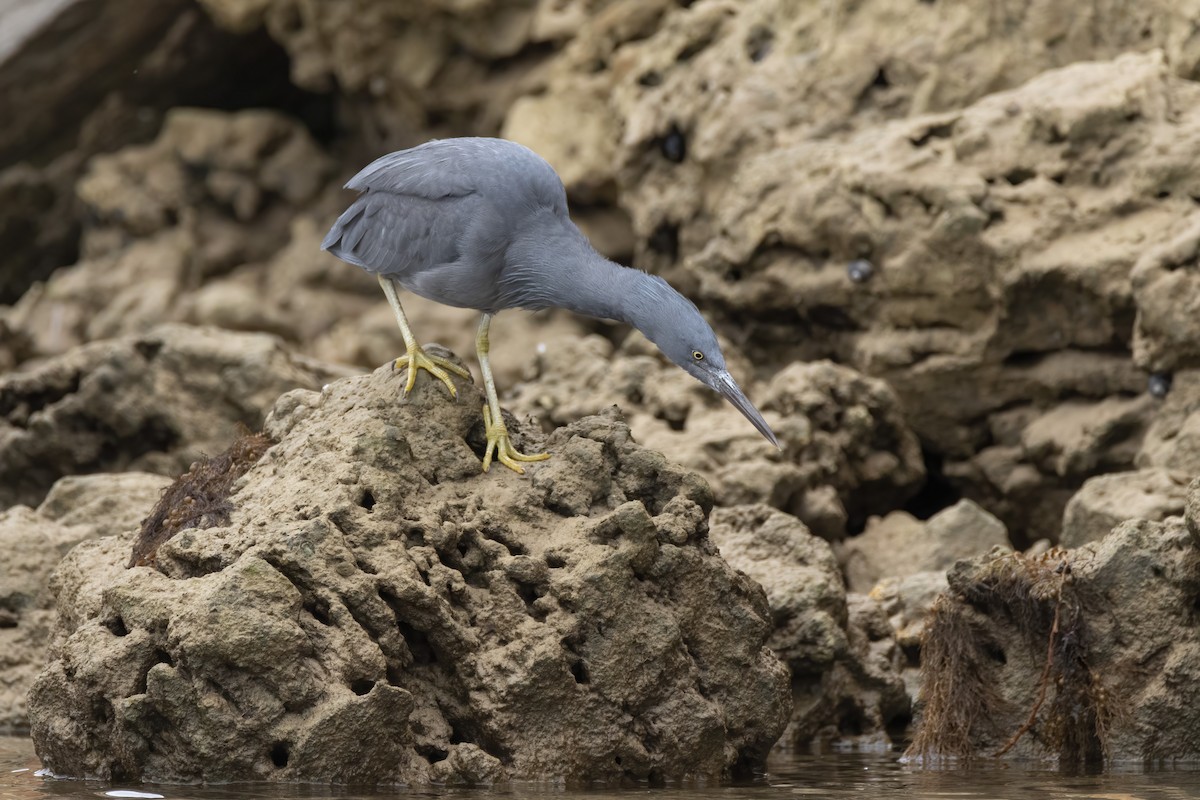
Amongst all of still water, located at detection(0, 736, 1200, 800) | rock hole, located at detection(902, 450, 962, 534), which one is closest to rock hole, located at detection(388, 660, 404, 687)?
still water, located at detection(0, 736, 1200, 800)

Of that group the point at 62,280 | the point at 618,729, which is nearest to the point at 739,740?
the point at 618,729

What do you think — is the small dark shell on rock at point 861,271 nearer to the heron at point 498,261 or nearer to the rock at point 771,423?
the rock at point 771,423

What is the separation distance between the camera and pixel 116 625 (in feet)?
19.0

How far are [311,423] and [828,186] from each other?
4.99m

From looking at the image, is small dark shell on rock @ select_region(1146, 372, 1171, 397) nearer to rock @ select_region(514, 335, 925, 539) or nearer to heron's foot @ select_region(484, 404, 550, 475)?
rock @ select_region(514, 335, 925, 539)

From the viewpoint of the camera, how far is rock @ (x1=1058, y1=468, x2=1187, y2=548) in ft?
25.5

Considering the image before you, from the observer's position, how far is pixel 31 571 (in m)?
7.87

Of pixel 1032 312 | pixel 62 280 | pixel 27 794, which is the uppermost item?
pixel 62 280

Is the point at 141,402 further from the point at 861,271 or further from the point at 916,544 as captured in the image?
the point at 916,544

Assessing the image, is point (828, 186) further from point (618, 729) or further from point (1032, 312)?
point (618, 729)

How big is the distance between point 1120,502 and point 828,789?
290 centimetres

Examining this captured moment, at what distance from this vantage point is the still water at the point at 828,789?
532cm

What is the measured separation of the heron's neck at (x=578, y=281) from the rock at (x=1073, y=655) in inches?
68.2

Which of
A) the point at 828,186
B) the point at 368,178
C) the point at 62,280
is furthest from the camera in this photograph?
the point at 62,280
